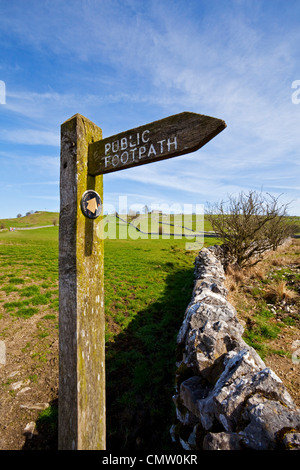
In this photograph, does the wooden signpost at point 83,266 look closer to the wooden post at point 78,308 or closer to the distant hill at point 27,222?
the wooden post at point 78,308

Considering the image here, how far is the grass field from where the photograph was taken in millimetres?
3768

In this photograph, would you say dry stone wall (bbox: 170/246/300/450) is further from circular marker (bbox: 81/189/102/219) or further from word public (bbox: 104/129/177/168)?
word public (bbox: 104/129/177/168)

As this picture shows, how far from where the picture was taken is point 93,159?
2539 millimetres

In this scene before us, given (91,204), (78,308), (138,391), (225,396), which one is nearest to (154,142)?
(91,204)

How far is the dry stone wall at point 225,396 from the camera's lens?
6.41 ft

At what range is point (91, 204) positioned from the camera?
8.13 feet

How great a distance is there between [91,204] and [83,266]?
69cm

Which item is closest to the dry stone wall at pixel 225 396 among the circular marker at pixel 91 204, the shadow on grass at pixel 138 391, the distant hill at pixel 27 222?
the shadow on grass at pixel 138 391

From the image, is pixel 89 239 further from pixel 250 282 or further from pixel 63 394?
pixel 250 282

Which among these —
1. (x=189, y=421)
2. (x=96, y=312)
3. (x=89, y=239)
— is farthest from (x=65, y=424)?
(x=89, y=239)

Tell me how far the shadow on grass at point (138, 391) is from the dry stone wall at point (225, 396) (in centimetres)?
55

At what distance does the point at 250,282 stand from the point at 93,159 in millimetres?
9617

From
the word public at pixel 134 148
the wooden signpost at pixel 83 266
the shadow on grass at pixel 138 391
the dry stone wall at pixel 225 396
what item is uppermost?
the word public at pixel 134 148

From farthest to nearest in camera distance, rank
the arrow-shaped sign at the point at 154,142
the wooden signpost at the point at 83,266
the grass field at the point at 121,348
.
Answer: the grass field at the point at 121,348 → the wooden signpost at the point at 83,266 → the arrow-shaped sign at the point at 154,142
